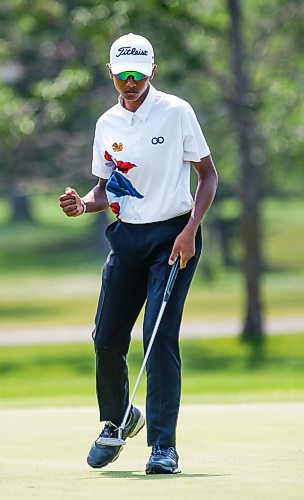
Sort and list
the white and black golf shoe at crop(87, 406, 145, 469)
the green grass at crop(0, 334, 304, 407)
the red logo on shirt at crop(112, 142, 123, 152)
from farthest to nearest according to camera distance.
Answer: the green grass at crop(0, 334, 304, 407) < the red logo on shirt at crop(112, 142, 123, 152) < the white and black golf shoe at crop(87, 406, 145, 469)

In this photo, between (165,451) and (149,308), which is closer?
(165,451)

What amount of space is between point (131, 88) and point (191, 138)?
13.2 inches

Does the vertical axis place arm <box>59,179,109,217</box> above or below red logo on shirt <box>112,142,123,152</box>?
below

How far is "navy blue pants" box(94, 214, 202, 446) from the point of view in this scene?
682 cm

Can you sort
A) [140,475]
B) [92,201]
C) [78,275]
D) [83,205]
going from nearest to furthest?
1. [140,475]
2. [83,205]
3. [92,201]
4. [78,275]

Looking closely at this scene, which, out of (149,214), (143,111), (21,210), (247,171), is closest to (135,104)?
(143,111)

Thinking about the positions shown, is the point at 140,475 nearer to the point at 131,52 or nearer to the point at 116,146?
the point at 116,146

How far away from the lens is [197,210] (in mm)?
6836

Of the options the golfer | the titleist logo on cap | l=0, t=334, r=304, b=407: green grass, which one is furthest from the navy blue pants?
l=0, t=334, r=304, b=407: green grass

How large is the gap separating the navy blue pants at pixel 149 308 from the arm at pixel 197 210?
92 millimetres

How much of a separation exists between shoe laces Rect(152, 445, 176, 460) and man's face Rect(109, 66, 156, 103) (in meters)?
1.49

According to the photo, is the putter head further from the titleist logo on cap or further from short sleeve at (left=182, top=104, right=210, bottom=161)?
the titleist logo on cap

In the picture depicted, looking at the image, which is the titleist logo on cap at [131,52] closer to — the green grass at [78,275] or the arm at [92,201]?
the arm at [92,201]

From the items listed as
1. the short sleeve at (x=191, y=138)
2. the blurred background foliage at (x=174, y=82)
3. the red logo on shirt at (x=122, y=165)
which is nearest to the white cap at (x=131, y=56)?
the short sleeve at (x=191, y=138)
